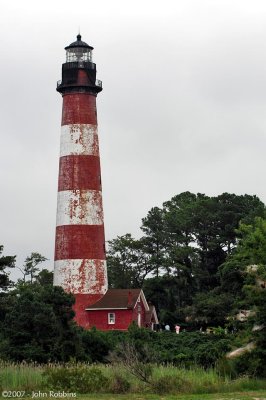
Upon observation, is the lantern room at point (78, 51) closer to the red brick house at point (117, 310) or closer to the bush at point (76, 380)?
the red brick house at point (117, 310)

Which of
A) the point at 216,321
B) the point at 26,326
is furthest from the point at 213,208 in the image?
the point at 26,326

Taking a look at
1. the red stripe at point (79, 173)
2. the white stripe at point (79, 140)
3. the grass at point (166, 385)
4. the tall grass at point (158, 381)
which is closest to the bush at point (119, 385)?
the tall grass at point (158, 381)

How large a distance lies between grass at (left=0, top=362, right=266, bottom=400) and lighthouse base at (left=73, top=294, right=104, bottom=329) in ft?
79.8

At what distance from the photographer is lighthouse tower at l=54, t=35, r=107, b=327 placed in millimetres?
51094

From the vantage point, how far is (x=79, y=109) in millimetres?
51906

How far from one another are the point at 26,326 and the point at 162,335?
1421cm

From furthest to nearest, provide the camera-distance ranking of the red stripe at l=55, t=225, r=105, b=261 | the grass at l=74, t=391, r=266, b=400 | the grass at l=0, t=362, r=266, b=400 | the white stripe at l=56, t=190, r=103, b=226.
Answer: the white stripe at l=56, t=190, r=103, b=226 < the red stripe at l=55, t=225, r=105, b=261 < the grass at l=0, t=362, r=266, b=400 < the grass at l=74, t=391, r=266, b=400

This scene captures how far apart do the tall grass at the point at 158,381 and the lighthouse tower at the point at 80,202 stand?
2372 cm

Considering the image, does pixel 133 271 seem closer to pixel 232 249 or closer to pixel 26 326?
pixel 232 249

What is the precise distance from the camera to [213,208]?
70188 mm

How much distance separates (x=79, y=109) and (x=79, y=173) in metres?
3.71

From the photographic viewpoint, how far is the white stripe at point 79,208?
2019 inches

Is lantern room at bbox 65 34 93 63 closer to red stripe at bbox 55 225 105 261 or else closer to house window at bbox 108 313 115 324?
red stripe at bbox 55 225 105 261

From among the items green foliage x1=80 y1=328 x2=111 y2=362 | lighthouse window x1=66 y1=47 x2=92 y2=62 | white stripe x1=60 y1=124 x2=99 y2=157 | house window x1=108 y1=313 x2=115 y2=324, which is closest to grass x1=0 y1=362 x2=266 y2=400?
green foliage x1=80 y1=328 x2=111 y2=362
